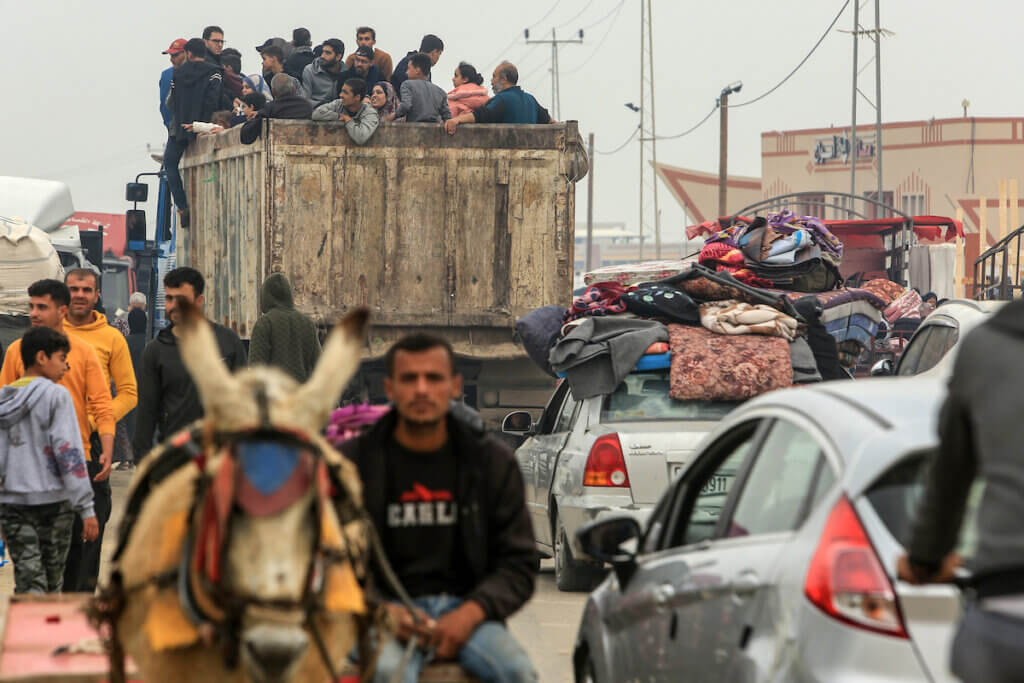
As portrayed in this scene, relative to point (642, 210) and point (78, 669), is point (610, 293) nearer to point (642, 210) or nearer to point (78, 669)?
point (78, 669)

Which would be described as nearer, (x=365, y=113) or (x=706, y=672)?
(x=706, y=672)

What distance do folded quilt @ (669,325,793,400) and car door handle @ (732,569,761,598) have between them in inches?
254

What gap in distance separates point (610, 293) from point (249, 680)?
8831mm

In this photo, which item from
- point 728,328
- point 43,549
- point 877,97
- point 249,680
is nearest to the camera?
point 249,680

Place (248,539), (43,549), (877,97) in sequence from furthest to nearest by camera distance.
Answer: (877,97), (43,549), (248,539)

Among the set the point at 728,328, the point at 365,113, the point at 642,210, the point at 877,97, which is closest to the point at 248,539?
the point at 728,328

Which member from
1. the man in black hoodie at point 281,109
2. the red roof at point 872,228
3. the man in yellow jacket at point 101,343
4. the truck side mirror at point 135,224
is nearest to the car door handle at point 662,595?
the man in yellow jacket at point 101,343

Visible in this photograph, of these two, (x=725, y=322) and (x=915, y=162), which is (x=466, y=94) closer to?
(x=725, y=322)

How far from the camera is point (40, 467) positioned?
329 inches

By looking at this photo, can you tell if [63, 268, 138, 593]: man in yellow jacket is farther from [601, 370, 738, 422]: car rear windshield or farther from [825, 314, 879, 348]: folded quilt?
[825, 314, 879, 348]: folded quilt

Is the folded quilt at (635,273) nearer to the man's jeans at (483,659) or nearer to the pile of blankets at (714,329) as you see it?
the pile of blankets at (714,329)

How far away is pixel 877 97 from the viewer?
50938 millimetres

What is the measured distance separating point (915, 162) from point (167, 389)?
7806 cm

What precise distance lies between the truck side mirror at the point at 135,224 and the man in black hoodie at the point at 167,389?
12356mm
